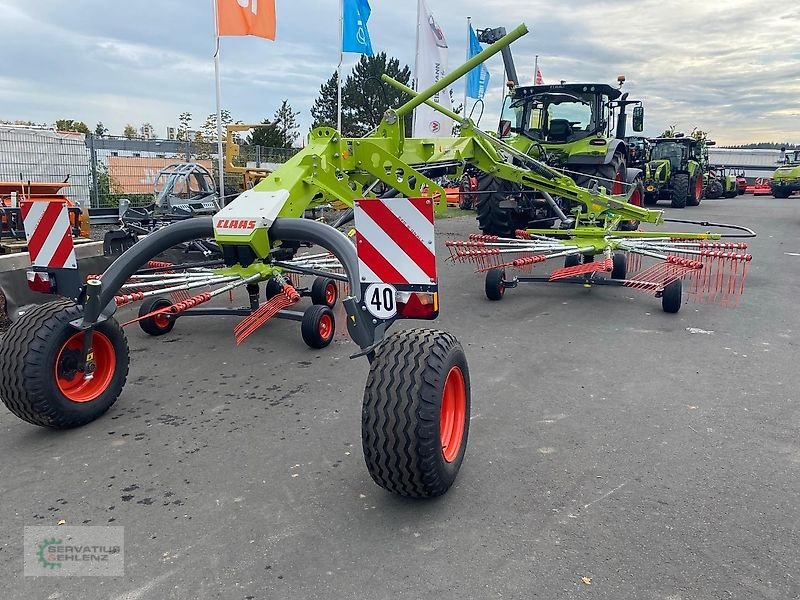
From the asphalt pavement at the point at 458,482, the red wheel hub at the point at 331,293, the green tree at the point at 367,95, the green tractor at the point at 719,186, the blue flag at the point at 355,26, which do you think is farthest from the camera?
the green tree at the point at 367,95

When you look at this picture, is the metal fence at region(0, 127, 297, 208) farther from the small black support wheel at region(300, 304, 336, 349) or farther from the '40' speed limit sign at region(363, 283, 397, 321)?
the '40' speed limit sign at region(363, 283, 397, 321)

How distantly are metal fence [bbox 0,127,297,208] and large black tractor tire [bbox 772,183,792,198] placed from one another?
24905 mm

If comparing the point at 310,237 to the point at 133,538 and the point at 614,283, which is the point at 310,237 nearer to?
the point at 133,538

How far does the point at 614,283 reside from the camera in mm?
7207

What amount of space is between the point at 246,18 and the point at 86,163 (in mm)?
4450

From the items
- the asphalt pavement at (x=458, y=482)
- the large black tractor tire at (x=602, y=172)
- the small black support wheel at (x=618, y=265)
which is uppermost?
the large black tractor tire at (x=602, y=172)

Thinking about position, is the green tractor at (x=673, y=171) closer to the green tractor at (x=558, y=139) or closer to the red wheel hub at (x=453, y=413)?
the green tractor at (x=558, y=139)

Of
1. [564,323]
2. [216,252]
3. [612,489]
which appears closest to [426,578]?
[612,489]

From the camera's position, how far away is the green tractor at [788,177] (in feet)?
84.0

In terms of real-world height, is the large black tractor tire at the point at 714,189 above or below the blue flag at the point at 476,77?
below

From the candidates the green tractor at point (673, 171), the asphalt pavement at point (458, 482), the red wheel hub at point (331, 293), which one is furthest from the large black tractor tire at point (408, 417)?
the green tractor at point (673, 171)

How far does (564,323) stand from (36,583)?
5015 mm

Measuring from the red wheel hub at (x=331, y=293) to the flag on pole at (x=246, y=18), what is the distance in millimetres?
5863

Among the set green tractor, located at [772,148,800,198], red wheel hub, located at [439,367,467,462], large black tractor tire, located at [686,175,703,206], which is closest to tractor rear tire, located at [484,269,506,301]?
red wheel hub, located at [439,367,467,462]
